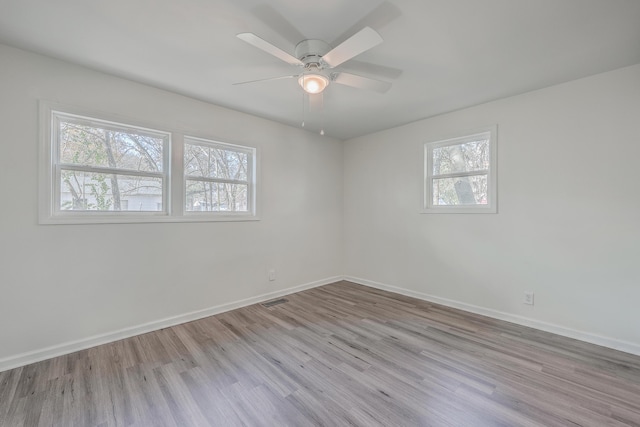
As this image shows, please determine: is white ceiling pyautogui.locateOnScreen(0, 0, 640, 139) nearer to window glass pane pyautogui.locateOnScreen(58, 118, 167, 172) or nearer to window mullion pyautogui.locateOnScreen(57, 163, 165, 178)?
window glass pane pyautogui.locateOnScreen(58, 118, 167, 172)

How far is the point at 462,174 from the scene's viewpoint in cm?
342

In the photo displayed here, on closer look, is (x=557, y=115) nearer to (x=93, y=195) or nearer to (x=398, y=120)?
(x=398, y=120)

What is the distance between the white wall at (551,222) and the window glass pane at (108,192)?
3.23m

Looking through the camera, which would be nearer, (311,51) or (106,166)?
(311,51)

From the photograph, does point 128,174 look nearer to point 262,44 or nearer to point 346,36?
point 262,44

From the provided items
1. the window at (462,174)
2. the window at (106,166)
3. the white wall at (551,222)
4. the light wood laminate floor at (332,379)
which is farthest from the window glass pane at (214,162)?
the window at (462,174)

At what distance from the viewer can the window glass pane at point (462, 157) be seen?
3.26 meters

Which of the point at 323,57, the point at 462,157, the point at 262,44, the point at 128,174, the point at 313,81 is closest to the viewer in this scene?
the point at 262,44

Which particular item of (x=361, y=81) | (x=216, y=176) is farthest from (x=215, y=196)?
(x=361, y=81)

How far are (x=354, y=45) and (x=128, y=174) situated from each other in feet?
7.97

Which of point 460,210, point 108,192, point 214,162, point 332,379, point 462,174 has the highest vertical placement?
point 214,162

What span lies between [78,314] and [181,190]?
1433 millimetres

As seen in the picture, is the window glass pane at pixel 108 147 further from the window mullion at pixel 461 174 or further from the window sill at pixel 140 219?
the window mullion at pixel 461 174

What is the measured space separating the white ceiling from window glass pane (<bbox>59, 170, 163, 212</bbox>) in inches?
38.4
